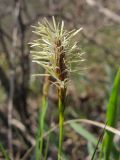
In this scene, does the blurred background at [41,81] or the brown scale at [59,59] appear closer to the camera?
the brown scale at [59,59]

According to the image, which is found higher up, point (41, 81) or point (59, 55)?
point (59, 55)

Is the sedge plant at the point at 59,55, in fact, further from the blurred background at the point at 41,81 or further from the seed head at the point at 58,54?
the blurred background at the point at 41,81

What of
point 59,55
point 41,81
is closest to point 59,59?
point 59,55

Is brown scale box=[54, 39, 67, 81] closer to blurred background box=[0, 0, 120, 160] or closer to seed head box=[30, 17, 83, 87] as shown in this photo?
seed head box=[30, 17, 83, 87]

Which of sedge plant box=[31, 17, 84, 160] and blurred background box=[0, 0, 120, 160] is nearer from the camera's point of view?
sedge plant box=[31, 17, 84, 160]

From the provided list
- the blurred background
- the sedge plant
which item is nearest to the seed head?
the sedge plant


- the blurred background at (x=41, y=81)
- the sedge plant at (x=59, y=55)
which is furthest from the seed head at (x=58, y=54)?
the blurred background at (x=41, y=81)

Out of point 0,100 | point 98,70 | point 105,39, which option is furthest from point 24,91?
point 105,39

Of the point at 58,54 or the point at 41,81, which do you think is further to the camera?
the point at 41,81

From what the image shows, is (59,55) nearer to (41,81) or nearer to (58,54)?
(58,54)
